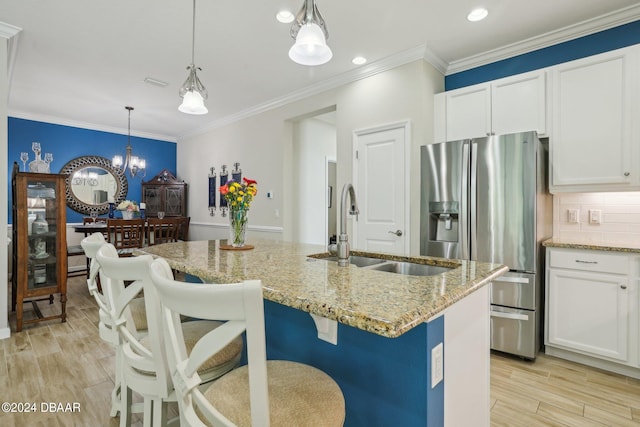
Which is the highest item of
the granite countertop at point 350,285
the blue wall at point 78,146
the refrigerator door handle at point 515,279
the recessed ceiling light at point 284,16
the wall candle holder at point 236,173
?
the recessed ceiling light at point 284,16

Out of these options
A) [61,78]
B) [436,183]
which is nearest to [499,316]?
[436,183]

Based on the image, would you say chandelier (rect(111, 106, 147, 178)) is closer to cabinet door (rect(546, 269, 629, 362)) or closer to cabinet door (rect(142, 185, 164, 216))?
cabinet door (rect(142, 185, 164, 216))

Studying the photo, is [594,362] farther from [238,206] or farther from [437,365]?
[238,206]

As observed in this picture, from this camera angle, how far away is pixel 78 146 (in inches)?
224

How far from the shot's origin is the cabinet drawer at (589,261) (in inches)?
89.0

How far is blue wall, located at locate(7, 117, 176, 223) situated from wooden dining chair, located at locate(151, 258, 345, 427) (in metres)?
6.05

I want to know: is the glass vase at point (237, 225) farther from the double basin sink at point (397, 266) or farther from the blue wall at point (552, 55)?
the blue wall at point (552, 55)

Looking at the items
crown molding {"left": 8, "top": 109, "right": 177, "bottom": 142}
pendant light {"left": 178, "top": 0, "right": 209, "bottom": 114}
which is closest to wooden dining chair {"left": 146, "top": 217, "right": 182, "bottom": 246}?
crown molding {"left": 8, "top": 109, "right": 177, "bottom": 142}

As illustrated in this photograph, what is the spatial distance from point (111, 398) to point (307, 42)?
7.82ft

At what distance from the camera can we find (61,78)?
3.87 metres

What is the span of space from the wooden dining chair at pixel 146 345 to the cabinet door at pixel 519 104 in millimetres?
2826

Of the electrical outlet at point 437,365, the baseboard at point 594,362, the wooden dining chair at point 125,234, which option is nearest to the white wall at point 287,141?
the baseboard at point 594,362

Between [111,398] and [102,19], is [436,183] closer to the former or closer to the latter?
[111,398]

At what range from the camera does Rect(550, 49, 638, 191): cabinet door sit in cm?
235
